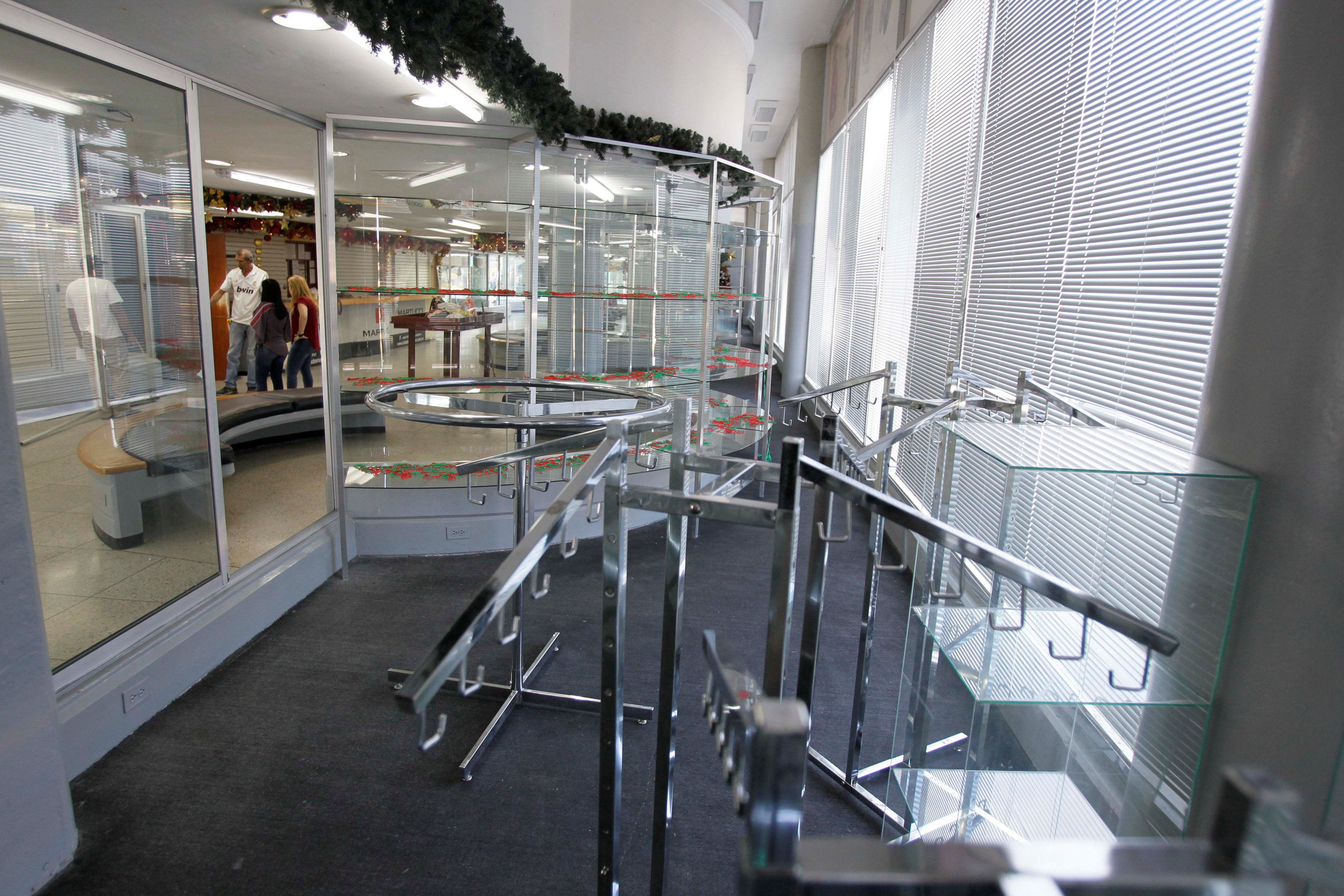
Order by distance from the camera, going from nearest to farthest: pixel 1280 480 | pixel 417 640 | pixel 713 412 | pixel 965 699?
pixel 1280 480 → pixel 965 699 → pixel 417 640 → pixel 713 412

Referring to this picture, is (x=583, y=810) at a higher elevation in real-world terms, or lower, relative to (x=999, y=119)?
lower

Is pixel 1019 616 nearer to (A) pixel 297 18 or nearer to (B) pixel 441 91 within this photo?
(A) pixel 297 18

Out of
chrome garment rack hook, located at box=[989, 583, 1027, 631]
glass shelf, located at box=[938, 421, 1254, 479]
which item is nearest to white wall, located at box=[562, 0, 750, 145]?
glass shelf, located at box=[938, 421, 1254, 479]

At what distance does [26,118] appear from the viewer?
2.23m

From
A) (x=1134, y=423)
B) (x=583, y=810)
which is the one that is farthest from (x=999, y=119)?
(x=583, y=810)

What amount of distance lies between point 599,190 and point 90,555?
3073 mm

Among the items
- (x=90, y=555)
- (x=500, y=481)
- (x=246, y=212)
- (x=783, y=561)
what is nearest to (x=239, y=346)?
(x=246, y=212)

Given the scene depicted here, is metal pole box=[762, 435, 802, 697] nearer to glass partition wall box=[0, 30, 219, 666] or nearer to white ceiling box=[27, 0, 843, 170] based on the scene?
white ceiling box=[27, 0, 843, 170]

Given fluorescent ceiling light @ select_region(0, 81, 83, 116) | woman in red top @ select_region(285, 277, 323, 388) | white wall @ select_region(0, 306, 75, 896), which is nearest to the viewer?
white wall @ select_region(0, 306, 75, 896)

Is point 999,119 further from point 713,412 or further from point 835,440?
point 713,412

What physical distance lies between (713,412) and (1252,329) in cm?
394

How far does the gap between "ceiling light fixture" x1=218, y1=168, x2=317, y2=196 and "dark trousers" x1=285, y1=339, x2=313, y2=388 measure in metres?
1.52

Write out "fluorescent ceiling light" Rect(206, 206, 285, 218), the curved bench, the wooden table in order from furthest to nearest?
"fluorescent ceiling light" Rect(206, 206, 285, 218) < the wooden table < the curved bench

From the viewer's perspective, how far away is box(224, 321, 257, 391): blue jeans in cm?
714
